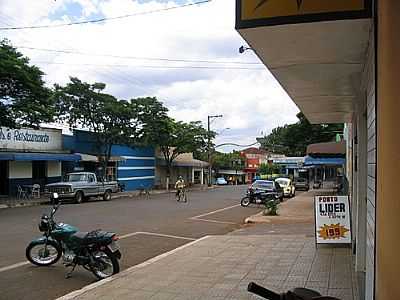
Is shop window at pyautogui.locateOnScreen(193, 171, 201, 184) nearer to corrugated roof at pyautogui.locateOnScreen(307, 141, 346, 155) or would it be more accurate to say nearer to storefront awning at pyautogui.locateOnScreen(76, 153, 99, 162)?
storefront awning at pyautogui.locateOnScreen(76, 153, 99, 162)

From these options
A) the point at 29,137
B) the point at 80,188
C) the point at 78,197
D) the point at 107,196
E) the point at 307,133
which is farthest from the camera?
the point at 307,133

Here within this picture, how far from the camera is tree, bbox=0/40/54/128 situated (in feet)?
80.8

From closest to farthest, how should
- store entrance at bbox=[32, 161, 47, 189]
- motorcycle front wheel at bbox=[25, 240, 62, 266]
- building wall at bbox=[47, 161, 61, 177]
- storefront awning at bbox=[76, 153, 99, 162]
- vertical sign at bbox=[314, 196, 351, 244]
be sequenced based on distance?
motorcycle front wheel at bbox=[25, 240, 62, 266]
vertical sign at bbox=[314, 196, 351, 244]
store entrance at bbox=[32, 161, 47, 189]
building wall at bbox=[47, 161, 61, 177]
storefront awning at bbox=[76, 153, 99, 162]

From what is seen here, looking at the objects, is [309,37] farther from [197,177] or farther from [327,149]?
[197,177]

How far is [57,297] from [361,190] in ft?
16.9

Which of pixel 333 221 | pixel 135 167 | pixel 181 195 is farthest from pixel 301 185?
pixel 333 221

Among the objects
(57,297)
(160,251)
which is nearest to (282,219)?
(160,251)

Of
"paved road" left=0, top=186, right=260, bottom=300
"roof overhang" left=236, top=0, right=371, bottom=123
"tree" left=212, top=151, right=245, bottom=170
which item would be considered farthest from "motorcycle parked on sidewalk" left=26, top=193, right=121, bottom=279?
"tree" left=212, top=151, right=245, bottom=170

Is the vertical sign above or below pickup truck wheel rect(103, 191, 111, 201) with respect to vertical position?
above

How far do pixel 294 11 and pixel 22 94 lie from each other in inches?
944

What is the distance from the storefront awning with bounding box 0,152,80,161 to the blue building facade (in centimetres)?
254

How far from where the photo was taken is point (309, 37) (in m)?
4.57

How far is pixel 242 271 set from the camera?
8891 millimetres

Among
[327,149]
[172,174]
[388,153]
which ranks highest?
[327,149]
